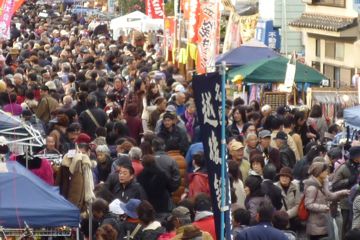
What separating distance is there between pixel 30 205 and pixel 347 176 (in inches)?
185

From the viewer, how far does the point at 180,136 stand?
17.4 meters

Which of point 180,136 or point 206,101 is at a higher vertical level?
point 206,101

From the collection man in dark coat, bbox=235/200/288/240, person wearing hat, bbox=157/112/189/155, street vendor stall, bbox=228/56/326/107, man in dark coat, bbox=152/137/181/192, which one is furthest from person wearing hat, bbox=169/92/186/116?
man in dark coat, bbox=235/200/288/240

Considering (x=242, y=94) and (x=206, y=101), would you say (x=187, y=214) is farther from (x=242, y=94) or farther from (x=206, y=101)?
(x=242, y=94)

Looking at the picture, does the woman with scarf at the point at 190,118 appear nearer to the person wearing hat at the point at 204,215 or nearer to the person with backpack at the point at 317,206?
the person with backpack at the point at 317,206

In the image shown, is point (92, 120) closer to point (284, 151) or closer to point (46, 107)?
point (46, 107)

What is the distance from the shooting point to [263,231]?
1201 centimetres

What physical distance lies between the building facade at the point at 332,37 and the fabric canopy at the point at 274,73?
18.8 ft

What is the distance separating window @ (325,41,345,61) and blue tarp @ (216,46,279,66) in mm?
4191

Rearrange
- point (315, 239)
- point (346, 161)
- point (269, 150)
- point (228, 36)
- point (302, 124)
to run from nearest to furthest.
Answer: point (315, 239), point (346, 161), point (269, 150), point (302, 124), point (228, 36)

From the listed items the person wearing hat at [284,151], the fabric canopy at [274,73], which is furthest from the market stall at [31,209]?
the fabric canopy at [274,73]

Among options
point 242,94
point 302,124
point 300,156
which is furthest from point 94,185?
point 242,94

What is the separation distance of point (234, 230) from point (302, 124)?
667 cm

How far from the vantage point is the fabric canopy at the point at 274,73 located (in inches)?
945
